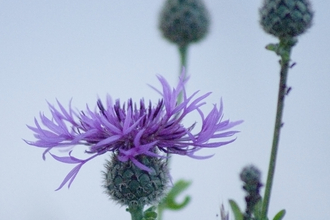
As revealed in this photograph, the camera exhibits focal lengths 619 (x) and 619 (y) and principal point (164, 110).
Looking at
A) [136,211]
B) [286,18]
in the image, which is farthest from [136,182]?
[286,18]

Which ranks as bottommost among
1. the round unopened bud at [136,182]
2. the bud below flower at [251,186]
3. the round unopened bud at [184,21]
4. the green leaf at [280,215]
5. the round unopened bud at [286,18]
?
the green leaf at [280,215]

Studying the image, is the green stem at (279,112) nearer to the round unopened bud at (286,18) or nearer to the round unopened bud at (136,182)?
the round unopened bud at (286,18)

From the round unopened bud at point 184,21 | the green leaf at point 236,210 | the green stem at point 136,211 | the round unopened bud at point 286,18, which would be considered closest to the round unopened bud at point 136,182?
the green stem at point 136,211

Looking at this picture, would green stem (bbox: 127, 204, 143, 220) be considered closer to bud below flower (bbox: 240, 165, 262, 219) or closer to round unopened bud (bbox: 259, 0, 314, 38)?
bud below flower (bbox: 240, 165, 262, 219)

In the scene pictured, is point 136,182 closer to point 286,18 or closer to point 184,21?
point 286,18

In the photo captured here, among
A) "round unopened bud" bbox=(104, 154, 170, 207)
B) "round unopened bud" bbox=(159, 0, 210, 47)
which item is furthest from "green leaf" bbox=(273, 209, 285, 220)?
"round unopened bud" bbox=(159, 0, 210, 47)

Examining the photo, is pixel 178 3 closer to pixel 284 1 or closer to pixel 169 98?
pixel 284 1

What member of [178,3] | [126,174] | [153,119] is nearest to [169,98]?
[153,119]
